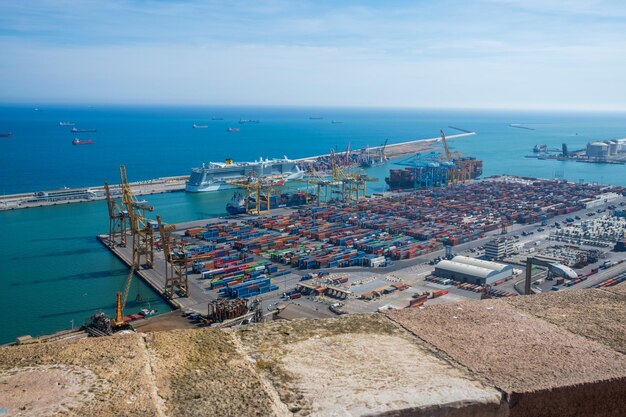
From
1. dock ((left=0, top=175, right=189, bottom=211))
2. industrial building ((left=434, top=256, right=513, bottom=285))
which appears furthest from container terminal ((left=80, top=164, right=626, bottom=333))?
dock ((left=0, top=175, right=189, bottom=211))

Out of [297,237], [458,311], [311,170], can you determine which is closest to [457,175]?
[311,170]

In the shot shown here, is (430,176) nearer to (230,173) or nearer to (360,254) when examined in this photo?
(230,173)

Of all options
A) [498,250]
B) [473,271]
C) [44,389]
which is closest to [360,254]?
[473,271]

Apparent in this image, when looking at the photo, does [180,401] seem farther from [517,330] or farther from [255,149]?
[255,149]

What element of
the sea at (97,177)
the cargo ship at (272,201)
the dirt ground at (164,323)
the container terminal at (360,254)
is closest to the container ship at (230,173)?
the sea at (97,177)

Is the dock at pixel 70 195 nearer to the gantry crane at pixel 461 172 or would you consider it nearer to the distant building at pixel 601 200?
the gantry crane at pixel 461 172

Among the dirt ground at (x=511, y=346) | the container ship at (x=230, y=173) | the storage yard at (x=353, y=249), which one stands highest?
the dirt ground at (x=511, y=346)

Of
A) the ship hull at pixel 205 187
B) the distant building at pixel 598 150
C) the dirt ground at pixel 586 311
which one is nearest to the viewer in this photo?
the dirt ground at pixel 586 311
